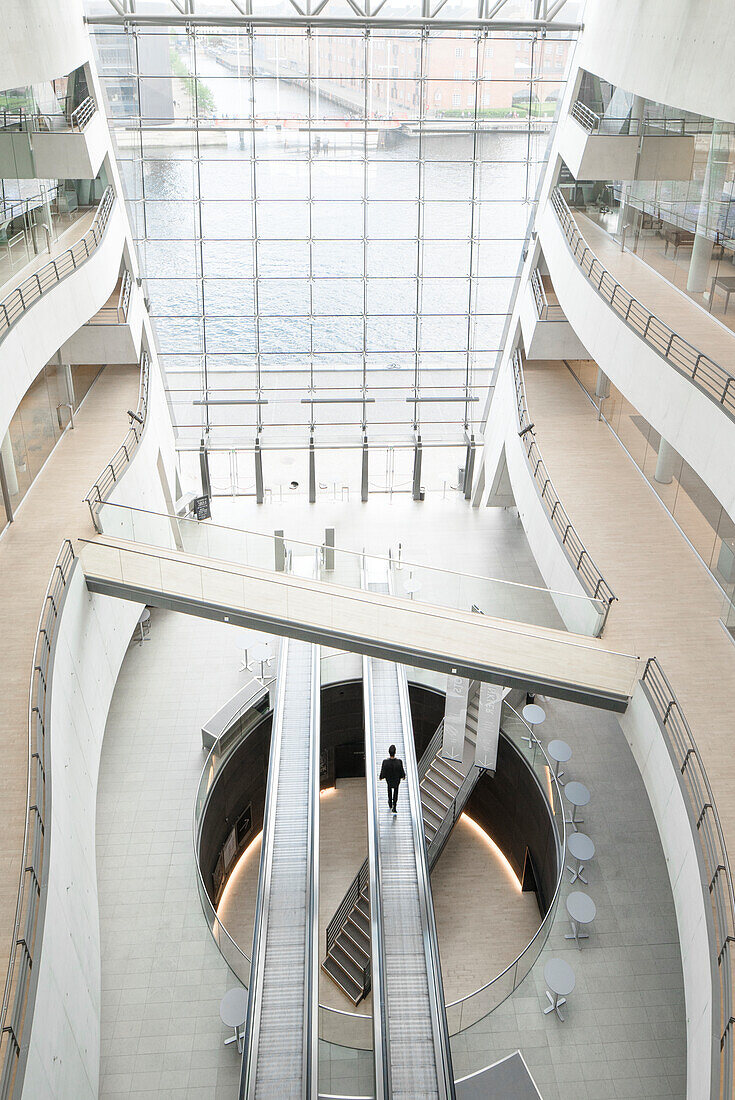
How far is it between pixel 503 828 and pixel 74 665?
990 centimetres

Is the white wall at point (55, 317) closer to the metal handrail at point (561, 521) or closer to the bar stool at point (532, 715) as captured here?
the metal handrail at point (561, 521)

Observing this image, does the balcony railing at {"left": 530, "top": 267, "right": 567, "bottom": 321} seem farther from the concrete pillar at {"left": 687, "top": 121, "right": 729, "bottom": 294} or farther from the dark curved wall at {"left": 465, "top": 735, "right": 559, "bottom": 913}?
the dark curved wall at {"left": 465, "top": 735, "right": 559, "bottom": 913}

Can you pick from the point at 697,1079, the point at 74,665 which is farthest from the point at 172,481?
the point at 697,1079

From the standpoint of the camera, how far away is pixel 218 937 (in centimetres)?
1273

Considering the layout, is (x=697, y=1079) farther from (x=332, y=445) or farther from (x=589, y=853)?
(x=332, y=445)

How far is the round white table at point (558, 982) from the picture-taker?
12070 mm

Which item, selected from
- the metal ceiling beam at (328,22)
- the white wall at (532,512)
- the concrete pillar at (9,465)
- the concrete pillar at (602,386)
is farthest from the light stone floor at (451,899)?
the metal ceiling beam at (328,22)

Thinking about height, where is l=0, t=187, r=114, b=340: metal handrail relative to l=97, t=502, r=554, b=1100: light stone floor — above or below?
above

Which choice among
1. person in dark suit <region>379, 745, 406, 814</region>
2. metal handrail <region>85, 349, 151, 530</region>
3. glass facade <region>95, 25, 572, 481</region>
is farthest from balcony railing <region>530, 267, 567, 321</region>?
person in dark suit <region>379, 745, 406, 814</region>

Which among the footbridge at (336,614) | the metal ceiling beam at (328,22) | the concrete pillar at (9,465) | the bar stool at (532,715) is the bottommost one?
the bar stool at (532,715)

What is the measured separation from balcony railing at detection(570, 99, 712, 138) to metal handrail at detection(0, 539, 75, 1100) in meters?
13.7

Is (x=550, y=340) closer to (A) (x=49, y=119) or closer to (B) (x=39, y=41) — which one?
(A) (x=49, y=119)

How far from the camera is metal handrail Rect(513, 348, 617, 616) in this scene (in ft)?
45.6

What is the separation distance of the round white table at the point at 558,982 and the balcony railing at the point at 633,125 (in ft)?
46.3
